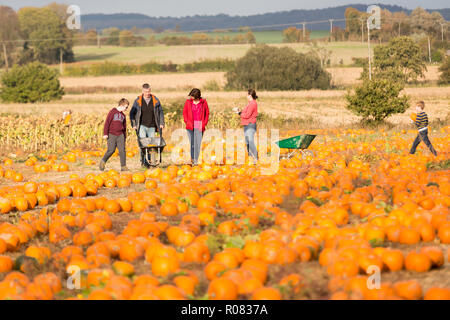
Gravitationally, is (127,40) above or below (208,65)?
above

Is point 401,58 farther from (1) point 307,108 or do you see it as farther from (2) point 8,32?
(2) point 8,32

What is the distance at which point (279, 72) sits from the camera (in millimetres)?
53625

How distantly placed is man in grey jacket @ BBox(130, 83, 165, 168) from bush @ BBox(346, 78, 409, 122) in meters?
10.7

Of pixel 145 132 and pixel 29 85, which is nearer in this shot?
pixel 145 132

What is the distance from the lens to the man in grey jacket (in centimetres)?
1134

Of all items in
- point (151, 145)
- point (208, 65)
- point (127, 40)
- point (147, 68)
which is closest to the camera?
point (151, 145)

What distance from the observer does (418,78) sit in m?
63.9

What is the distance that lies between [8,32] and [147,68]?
3916 centimetres

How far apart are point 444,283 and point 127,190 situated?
18.9 feet

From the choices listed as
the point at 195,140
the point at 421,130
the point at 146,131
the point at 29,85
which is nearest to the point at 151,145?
the point at 146,131

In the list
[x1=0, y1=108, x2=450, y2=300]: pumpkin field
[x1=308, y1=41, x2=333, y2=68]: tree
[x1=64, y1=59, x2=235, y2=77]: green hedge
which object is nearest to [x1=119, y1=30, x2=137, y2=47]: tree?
[x1=64, y1=59, x2=235, y2=77]: green hedge

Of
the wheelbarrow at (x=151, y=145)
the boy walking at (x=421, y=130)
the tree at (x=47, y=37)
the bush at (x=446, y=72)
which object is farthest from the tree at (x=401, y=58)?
the tree at (x=47, y=37)

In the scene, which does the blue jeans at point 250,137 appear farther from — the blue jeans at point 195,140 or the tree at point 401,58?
the tree at point 401,58

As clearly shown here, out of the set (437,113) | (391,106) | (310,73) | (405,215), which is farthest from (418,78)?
(405,215)
